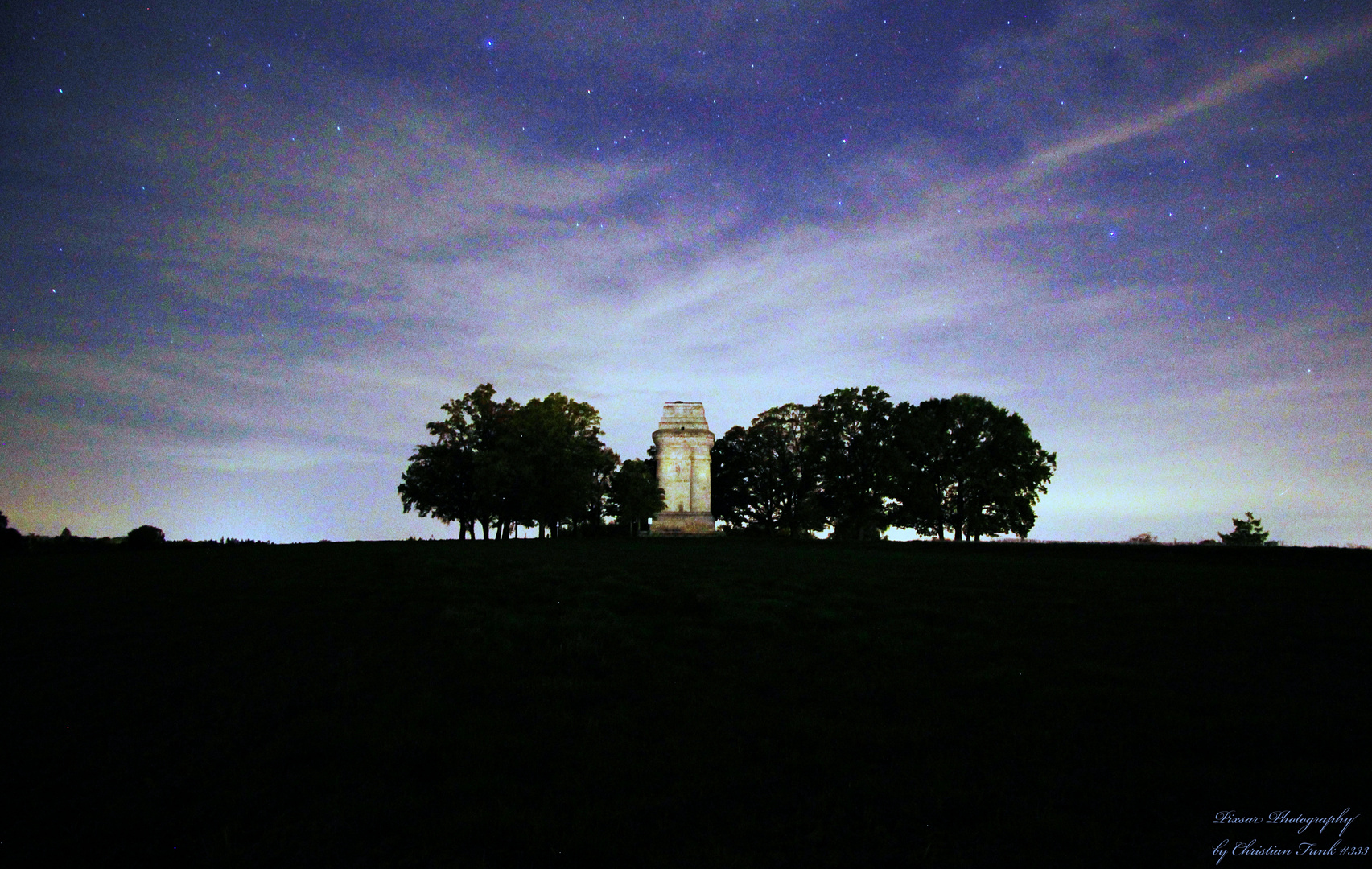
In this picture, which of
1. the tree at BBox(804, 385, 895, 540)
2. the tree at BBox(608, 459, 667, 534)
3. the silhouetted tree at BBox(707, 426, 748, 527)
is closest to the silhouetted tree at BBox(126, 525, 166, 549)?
the tree at BBox(608, 459, 667, 534)

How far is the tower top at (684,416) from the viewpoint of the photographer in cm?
7612

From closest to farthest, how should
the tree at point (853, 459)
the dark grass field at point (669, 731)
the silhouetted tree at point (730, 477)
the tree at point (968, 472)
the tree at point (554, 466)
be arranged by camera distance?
the dark grass field at point (669, 731) < the tree at point (554, 466) < the tree at point (968, 472) < the tree at point (853, 459) < the silhouetted tree at point (730, 477)

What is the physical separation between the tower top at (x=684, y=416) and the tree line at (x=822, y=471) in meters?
5.98

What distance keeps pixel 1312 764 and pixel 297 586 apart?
19.3 meters

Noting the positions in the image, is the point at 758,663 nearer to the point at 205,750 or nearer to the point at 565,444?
the point at 205,750

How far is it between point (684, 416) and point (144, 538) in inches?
1944

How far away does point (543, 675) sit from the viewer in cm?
962

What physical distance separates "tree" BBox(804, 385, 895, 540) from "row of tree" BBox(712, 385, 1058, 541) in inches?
3.5

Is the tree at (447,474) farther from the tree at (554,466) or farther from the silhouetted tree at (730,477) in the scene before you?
the silhouetted tree at (730,477)

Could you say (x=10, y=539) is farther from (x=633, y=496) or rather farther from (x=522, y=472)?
(x=633, y=496)

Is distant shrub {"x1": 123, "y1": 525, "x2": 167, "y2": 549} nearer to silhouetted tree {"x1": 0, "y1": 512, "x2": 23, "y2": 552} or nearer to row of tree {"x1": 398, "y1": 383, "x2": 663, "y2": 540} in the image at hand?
silhouetted tree {"x1": 0, "y1": 512, "x2": 23, "y2": 552}

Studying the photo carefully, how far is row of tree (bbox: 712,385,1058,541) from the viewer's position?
62.7 metres

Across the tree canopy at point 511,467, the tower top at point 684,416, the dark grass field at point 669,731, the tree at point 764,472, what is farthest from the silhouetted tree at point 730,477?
the dark grass field at point 669,731

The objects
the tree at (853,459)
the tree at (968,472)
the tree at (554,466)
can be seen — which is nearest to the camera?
the tree at (554,466)
